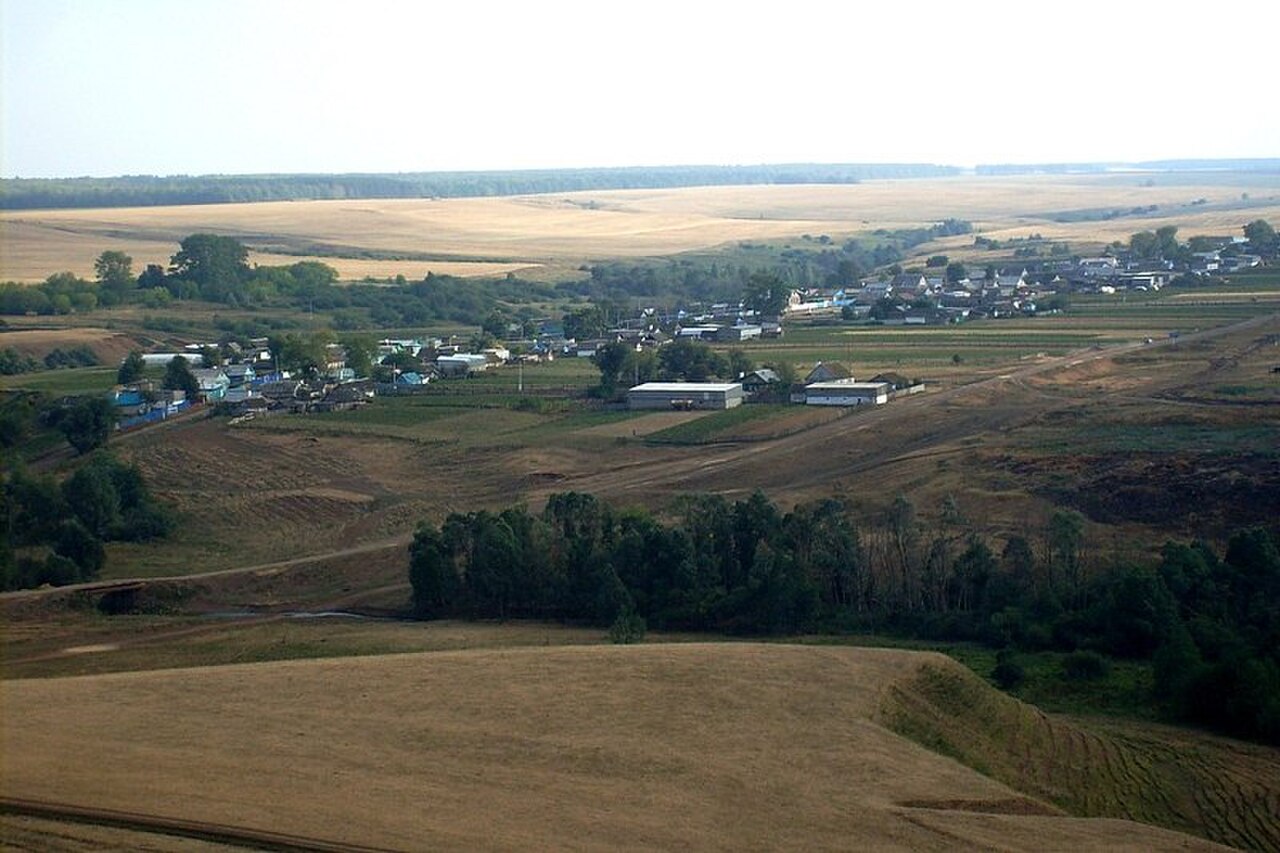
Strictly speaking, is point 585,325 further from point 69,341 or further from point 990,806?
point 990,806

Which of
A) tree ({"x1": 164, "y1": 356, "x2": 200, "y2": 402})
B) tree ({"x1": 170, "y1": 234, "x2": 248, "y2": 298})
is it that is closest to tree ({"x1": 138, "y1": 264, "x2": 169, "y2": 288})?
tree ({"x1": 170, "y1": 234, "x2": 248, "y2": 298})

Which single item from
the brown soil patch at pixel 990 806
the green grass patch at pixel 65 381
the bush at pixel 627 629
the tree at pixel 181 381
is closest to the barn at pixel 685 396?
the tree at pixel 181 381

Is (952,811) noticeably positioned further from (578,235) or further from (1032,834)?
(578,235)

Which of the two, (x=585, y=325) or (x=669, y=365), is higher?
(x=669, y=365)

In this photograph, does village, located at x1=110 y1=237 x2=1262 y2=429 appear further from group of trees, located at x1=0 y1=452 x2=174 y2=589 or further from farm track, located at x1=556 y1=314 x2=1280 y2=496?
group of trees, located at x1=0 y1=452 x2=174 y2=589

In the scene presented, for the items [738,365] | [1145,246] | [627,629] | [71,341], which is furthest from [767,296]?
[627,629]

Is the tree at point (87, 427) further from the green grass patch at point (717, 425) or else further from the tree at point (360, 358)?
the green grass patch at point (717, 425)

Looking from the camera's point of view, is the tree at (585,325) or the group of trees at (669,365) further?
the tree at (585,325)
